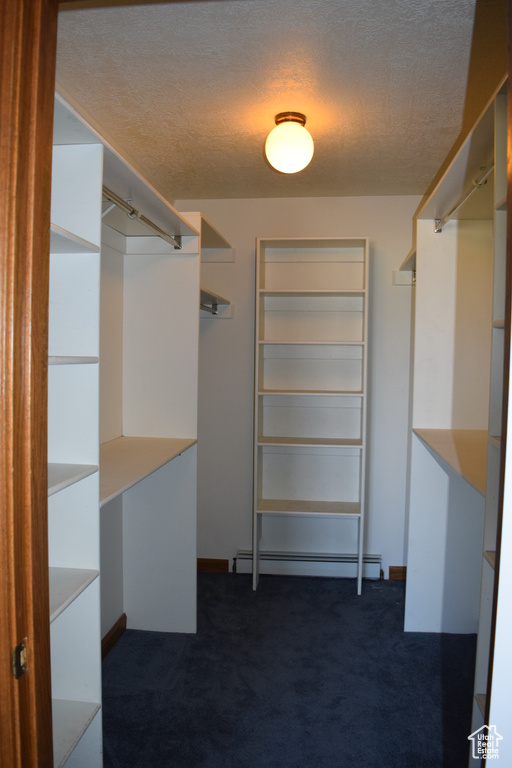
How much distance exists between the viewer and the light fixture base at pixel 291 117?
234 cm

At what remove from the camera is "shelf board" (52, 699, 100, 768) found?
1396 millimetres

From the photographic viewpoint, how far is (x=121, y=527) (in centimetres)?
288

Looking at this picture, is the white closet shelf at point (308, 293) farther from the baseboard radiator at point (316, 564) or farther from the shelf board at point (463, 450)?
the baseboard radiator at point (316, 564)

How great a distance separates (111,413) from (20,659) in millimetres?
1870

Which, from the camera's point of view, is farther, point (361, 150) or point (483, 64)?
point (361, 150)

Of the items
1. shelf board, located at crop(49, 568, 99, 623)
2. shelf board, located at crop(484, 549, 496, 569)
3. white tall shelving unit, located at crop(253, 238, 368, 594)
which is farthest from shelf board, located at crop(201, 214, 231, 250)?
shelf board, located at crop(484, 549, 496, 569)

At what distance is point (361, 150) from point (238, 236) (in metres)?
1.15

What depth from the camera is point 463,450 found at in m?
2.39

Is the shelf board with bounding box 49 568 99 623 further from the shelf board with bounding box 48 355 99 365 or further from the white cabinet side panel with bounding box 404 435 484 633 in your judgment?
the white cabinet side panel with bounding box 404 435 484 633

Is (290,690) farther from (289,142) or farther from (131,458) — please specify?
(289,142)

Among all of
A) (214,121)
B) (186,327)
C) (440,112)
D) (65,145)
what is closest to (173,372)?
(186,327)

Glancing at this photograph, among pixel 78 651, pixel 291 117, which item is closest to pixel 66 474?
pixel 78 651

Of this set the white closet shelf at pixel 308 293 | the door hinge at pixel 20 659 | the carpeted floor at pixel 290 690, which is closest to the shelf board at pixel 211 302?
the white closet shelf at pixel 308 293

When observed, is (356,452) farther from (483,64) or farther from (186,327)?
(483,64)
